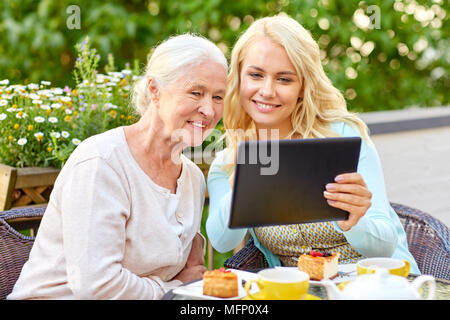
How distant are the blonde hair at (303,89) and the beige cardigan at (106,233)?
54 cm

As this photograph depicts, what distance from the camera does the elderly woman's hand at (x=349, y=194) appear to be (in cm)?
165

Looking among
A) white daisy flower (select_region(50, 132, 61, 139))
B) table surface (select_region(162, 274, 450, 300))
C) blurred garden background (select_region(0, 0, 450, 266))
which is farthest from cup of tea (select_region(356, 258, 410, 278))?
blurred garden background (select_region(0, 0, 450, 266))

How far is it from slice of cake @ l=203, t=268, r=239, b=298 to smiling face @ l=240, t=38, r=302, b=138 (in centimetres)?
85

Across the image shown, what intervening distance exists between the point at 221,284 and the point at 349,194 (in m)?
0.43

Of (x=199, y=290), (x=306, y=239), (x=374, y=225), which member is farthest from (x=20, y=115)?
(x=374, y=225)

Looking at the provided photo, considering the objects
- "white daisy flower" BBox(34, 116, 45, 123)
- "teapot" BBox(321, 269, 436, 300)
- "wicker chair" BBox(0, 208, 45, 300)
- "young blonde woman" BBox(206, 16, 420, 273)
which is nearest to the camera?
"teapot" BBox(321, 269, 436, 300)

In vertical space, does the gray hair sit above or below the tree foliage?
below

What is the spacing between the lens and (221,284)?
5.08ft

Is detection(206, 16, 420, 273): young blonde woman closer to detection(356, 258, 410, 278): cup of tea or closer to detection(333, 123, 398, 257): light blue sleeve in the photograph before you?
detection(333, 123, 398, 257): light blue sleeve

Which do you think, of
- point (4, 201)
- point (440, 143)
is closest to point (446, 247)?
point (4, 201)

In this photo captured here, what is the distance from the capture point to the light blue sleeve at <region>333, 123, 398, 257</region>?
1990 mm
